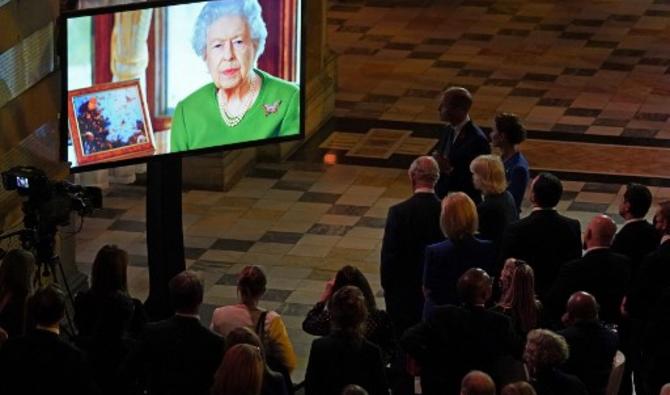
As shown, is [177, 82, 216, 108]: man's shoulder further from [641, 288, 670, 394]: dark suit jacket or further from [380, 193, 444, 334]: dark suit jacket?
[641, 288, 670, 394]: dark suit jacket

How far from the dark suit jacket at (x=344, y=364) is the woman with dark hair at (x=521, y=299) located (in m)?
0.78

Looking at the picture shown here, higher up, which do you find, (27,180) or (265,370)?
(27,180)

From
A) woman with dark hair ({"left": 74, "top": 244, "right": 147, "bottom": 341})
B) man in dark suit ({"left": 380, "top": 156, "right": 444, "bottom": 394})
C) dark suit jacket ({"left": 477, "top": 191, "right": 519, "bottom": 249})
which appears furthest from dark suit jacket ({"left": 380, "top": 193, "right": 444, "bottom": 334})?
woman with dark hair ({"left": 74, "top": 244, "right": 147, "bottom": 341})

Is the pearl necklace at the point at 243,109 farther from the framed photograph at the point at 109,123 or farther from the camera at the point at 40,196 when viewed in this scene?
the camera at the point at 40,196

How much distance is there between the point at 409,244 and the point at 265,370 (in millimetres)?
2043

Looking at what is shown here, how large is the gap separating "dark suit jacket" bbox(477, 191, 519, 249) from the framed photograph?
175cm

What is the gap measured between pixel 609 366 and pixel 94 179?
203 inches

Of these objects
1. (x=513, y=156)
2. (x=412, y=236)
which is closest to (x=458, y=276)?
(x=412, y=236)

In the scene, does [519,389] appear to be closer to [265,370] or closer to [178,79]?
[265,370]

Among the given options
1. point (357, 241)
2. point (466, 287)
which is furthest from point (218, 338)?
point (357, 241)

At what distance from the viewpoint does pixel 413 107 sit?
15.1 metres

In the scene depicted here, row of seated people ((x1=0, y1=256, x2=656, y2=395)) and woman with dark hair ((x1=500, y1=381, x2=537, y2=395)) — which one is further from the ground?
woman with dark hair ((x1=500, y1=381, x2=537, y2=395))

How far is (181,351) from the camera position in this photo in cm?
718

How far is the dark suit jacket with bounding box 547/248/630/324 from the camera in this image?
324 inches
